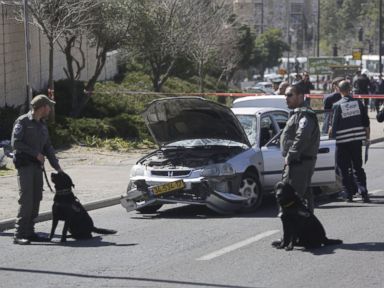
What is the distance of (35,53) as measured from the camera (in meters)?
28.2

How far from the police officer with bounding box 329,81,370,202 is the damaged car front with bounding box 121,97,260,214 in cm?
155

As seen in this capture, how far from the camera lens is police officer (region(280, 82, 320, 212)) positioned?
1040 centimetres

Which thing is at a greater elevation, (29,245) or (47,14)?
(47,14)

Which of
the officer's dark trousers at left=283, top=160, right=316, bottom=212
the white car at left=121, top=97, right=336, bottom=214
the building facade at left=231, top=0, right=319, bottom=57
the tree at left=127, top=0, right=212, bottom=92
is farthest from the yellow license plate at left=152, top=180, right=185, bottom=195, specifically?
the building facade at left=231, top=0, right=319, bottom=57

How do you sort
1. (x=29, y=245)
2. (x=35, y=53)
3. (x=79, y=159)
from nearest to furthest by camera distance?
(x=29, y=245), (x=79, y=159), (x=35, y=53)

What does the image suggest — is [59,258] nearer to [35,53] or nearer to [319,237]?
[319,237]

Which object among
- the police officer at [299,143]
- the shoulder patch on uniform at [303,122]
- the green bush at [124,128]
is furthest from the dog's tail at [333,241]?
the green bush at [124,128]

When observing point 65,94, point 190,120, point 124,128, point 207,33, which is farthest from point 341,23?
point 190,120

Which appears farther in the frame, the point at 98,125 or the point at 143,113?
the point at 98,125

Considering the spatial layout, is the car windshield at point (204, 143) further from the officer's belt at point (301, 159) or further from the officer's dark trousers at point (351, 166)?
the officer's belt at point (301, 159)

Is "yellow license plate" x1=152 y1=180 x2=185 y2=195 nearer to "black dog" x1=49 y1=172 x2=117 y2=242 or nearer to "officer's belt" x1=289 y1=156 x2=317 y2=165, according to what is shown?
"black dog" x1=49 y1=172 x2=117 y2=242

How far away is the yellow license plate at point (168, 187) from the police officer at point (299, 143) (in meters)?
2.46

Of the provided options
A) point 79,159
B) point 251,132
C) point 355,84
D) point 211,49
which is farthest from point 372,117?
point 251,132

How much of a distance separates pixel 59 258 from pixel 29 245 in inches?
41.4
